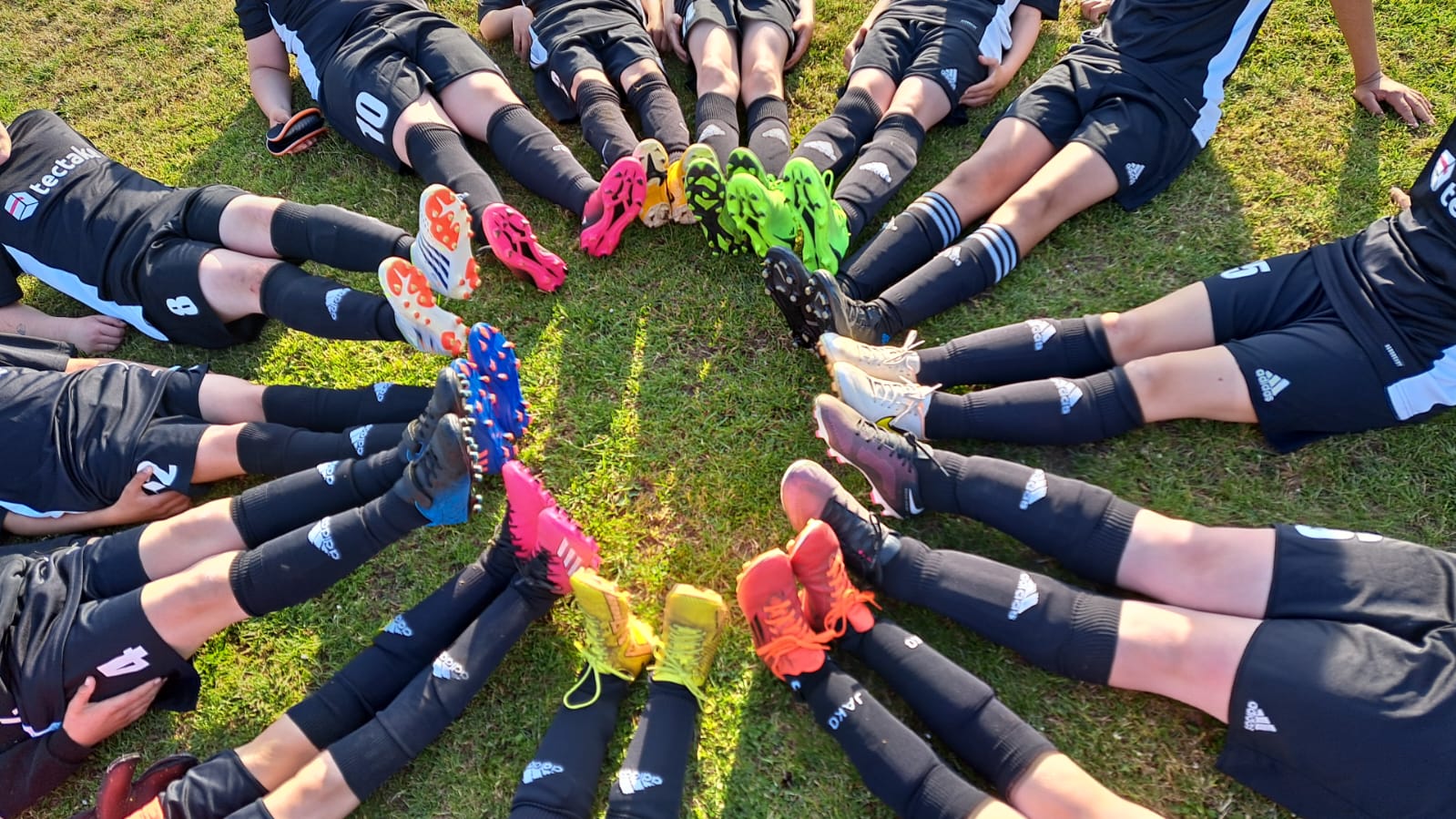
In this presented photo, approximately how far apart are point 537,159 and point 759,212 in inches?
42.2

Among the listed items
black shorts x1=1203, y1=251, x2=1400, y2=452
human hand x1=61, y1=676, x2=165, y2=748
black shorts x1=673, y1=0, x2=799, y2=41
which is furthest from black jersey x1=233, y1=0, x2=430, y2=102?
black shorts x1=1203, y1=251, x2=1400, y2=452

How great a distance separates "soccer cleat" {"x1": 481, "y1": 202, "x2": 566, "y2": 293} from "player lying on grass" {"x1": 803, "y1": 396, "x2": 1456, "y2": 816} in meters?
1.33

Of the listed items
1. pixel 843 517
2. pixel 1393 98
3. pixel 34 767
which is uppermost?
pixel 1393 98

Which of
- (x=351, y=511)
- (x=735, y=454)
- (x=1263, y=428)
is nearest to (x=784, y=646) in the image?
(x=735, y=454)

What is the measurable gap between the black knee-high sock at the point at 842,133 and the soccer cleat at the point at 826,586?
5.39 ft

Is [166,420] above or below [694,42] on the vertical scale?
below

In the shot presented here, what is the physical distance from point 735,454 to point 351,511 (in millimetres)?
1280

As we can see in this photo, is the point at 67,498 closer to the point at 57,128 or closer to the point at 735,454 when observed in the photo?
the point at 57,128

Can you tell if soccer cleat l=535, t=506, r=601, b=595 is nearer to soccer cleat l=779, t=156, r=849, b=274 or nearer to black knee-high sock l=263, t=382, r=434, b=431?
black knee-high sock l=263, t=382, r=434, b=431

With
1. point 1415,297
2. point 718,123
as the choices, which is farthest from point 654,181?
point 1415,297

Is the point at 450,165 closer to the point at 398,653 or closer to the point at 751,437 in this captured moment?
the point at 751,437

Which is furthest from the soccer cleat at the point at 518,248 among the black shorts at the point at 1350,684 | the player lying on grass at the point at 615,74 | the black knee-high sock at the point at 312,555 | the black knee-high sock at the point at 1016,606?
the black shorts at the point at 1350,684

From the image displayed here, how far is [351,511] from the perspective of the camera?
2.64 meters

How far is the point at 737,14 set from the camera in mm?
3984
